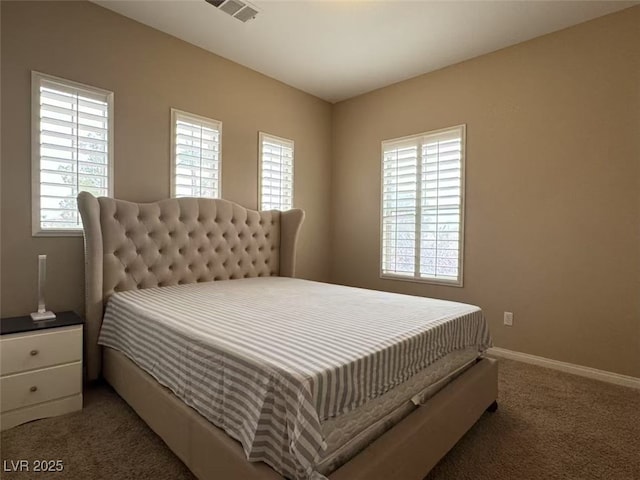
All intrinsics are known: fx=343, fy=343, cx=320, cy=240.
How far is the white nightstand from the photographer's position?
1.88 m

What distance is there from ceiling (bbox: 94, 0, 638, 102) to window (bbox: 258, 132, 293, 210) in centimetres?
76

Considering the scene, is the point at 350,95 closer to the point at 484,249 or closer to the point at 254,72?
the point at 254,72

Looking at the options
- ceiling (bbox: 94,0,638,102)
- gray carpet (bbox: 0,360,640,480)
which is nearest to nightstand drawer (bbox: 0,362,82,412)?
gray carpet (bbox: 0,360,640,480)

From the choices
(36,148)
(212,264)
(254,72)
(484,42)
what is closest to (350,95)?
(254,72)

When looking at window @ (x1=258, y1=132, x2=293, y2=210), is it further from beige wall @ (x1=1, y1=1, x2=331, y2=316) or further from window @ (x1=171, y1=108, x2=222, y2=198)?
window @ (x1=171, y1=108, x2=222, y2=198)

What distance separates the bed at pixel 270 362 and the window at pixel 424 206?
1.21m

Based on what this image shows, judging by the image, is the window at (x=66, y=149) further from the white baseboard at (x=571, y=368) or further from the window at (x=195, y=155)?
the white baseboard at (x=571, y=368)

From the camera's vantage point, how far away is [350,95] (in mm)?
4250

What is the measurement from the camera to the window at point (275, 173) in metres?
3.74

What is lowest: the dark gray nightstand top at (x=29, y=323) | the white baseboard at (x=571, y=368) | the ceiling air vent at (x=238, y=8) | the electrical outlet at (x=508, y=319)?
the white baseboard at (x=571, y=368)

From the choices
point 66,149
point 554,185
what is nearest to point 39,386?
point 66,149

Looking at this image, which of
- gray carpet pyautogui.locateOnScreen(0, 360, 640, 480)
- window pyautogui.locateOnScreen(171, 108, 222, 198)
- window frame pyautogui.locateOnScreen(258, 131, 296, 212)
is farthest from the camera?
window frame pyautogui.locateOnScreen(258, 131, 296, 212)

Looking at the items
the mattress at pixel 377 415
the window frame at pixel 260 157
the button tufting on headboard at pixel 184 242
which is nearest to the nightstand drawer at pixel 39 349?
the button tufting on headboard at pixel 184 242

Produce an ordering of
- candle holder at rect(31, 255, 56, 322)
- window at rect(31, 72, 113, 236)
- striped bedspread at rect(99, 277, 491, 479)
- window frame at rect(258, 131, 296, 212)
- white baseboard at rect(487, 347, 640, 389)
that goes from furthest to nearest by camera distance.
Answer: window frame at rect(258, 131, 296, 212), white baseboard at rect(487, 347, 640, 389), window at rect(31, 72, 113, 236), candle holder at rect(31, 255, 56, 322), striped bedspread at rect(99, 277, 491, 479)
